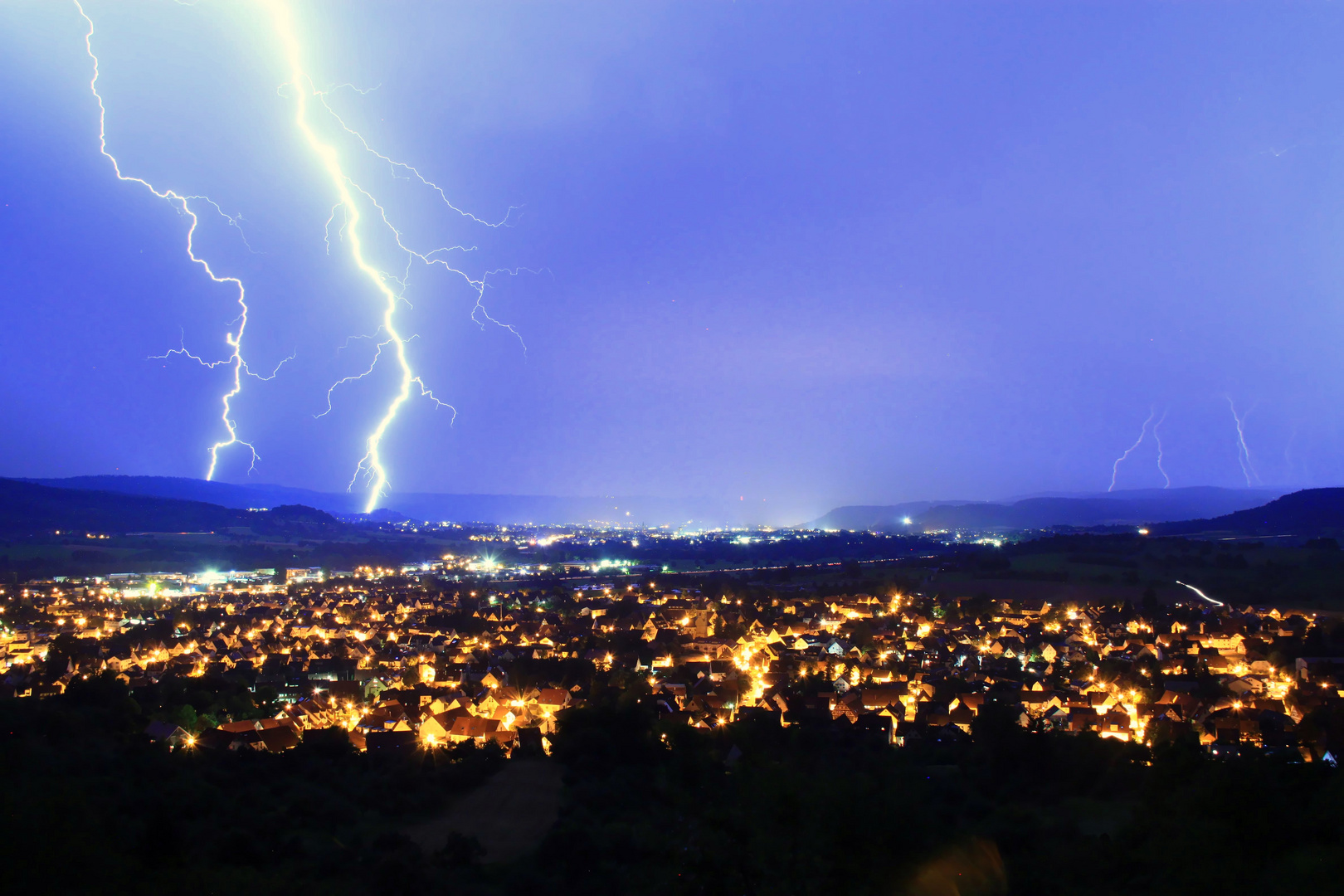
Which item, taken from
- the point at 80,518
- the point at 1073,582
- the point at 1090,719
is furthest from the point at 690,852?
the point at 80,518

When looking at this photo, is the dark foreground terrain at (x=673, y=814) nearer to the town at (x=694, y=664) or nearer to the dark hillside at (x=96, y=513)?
the town at (x=694, y=664)

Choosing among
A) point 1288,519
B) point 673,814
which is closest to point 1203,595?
point 673,814

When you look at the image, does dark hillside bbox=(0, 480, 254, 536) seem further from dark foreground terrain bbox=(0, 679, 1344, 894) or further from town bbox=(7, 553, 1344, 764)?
dark foreground terrain bbox=(0, 679, 1344, 894)

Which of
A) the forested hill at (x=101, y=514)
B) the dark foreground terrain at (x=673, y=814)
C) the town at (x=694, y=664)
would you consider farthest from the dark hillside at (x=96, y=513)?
the dark foreground terrain at (x=673, y=814)

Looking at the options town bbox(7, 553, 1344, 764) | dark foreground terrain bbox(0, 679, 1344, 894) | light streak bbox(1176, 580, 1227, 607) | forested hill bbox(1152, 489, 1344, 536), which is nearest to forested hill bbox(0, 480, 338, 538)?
town bbox(7, 553, 1344, 764)

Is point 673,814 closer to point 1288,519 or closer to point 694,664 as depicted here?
point 694,664

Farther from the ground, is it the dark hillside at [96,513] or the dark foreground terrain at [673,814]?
the dark hillside at [96,513]
